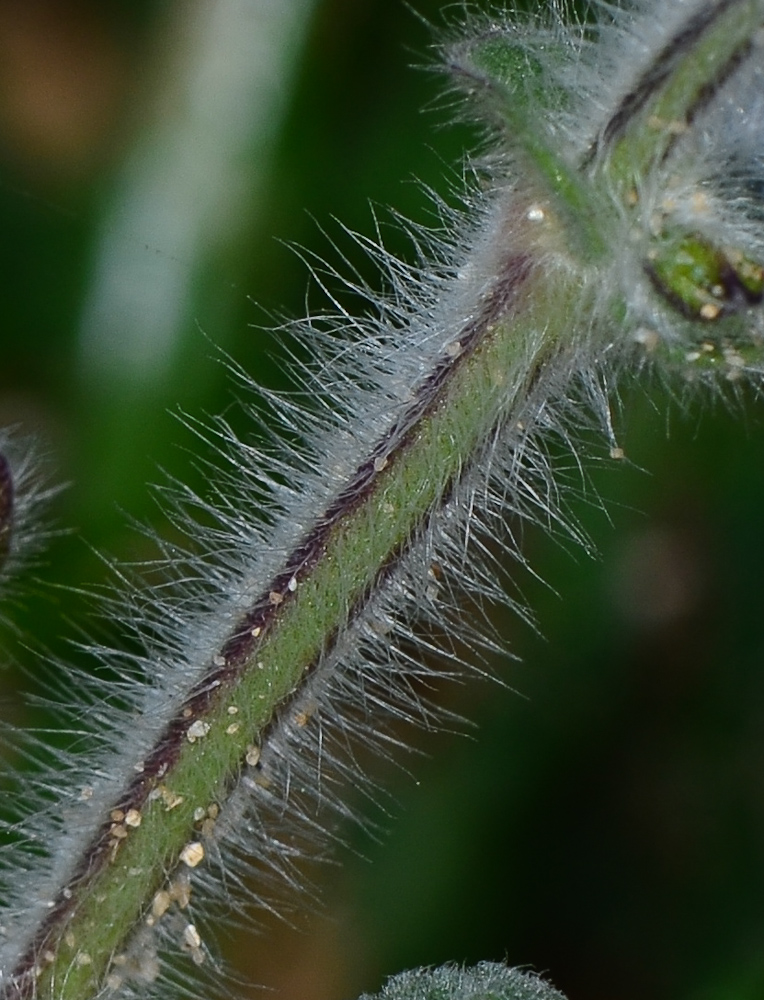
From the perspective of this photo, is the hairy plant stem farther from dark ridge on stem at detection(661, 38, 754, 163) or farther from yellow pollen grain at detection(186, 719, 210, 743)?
dark ridge on stem at detection(661, 38, 754, 163)

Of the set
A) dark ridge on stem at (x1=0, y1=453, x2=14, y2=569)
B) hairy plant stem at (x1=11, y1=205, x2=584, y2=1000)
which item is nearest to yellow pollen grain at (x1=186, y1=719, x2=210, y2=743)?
hairy plant stem at (x1=11, y1=205, x2=584, y2=1000)

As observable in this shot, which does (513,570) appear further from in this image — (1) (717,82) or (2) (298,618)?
(1) (717,82)

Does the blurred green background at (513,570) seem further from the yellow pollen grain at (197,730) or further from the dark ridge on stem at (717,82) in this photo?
the dark ridge on stem at (717,82)

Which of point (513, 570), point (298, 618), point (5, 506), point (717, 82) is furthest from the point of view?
point (513, 570)

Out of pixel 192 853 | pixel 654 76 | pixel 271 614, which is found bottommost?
pixel 192 853

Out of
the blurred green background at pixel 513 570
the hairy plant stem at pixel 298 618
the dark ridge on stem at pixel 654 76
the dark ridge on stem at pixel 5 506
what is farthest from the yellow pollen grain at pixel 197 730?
the blurred green background at pixel 513 570

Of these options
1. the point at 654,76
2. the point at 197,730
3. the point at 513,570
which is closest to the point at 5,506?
A: the point at 197,730

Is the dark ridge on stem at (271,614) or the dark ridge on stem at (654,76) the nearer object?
the dark ridge on stem at (654,76)

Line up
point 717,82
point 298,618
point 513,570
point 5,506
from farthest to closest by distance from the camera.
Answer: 1. point 513,570
2. point 5,506
3. point 298,618
4. point 717,82
